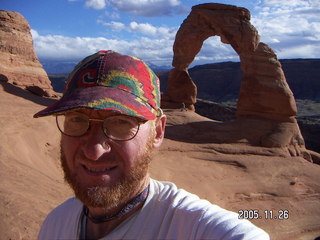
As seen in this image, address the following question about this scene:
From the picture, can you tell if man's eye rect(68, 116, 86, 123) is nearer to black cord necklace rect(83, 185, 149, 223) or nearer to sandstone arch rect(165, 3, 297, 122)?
black cord necklace rect(83, 185, 149, 223)

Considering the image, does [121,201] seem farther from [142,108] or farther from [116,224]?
[142,108]

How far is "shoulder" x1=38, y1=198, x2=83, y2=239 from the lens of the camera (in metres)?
1.36

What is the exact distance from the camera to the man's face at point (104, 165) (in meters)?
1.26

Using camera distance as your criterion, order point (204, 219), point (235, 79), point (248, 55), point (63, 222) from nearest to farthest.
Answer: point (204, 219), point (63, 222), point (248, 55), point (235, 79)

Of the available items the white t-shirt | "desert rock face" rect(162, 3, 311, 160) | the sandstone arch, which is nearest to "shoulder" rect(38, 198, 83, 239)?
the white t-shirt

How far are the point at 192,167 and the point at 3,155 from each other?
14.0 ft

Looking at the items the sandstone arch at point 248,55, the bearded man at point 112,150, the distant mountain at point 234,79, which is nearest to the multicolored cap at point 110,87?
the bearded man at point 112,150

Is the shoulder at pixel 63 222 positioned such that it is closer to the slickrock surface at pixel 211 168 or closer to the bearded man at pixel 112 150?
the bearded man at pixel 112 150

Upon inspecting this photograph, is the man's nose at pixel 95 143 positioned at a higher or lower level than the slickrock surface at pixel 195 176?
higher

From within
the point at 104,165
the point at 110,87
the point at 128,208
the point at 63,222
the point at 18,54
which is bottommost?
the point at 63,222

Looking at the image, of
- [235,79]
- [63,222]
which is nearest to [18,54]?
[63,222]

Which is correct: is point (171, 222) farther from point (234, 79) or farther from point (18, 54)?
point (234, 79)

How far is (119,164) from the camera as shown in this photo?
129 cm

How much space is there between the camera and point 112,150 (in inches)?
50.4
